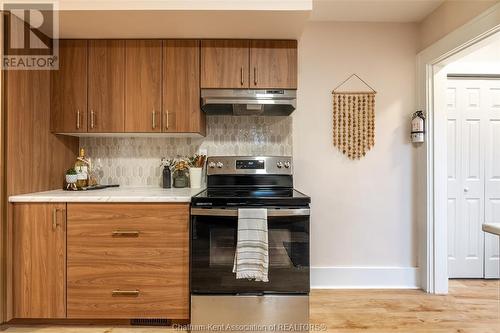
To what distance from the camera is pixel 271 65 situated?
238 cm

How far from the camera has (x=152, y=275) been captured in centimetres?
202

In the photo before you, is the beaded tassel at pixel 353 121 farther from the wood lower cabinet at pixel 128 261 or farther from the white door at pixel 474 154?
the wood lower cabinet at pixel 128 261

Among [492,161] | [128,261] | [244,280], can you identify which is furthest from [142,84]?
[492,161]

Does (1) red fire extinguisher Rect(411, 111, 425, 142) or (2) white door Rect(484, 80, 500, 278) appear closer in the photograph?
(1) red fire extinguisher Rect(411, 111, 425, 142)

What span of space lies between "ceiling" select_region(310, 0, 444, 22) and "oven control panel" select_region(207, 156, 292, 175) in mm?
1232

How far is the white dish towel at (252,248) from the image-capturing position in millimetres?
1900

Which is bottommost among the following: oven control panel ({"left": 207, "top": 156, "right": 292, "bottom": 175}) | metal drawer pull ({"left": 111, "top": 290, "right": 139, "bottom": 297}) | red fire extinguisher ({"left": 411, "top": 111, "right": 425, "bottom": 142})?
metal drawer pull ({"left": 111, "top": 290, "right": 139, "bottom": 297})

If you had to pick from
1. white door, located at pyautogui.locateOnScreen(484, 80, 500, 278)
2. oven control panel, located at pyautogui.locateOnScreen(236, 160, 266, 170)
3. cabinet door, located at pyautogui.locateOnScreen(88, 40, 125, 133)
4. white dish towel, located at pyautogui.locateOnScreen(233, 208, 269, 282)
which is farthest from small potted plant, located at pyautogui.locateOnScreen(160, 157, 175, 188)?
white door, located at pyautogui.locateOnScreen(484, 80, 500, 278)

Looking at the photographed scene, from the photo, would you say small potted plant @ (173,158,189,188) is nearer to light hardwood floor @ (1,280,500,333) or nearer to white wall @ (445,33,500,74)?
light hardwood floor @ (1,280,500,333)

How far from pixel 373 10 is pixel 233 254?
2200mm

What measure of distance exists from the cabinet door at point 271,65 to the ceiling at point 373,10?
504 millimetres

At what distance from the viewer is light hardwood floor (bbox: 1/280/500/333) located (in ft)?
6.77

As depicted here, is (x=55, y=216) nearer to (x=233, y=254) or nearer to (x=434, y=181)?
(x=233, y=254)

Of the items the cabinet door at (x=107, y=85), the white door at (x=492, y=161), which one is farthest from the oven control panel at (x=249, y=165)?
the white door at (x=492, y=161)
